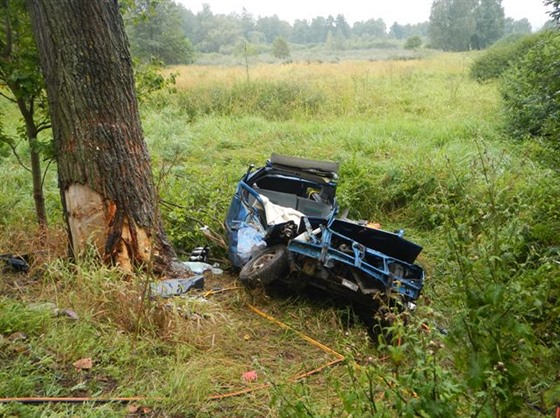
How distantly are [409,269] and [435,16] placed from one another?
5935cm

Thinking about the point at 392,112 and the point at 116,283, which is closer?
the point at 116,283

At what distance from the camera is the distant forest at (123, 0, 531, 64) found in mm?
28389

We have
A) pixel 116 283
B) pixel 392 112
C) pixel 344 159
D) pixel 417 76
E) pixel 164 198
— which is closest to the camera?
pixel 116 283

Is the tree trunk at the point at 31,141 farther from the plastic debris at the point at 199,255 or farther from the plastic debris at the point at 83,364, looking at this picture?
the plastic debris at the point at 83,364

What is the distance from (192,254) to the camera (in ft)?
18.8

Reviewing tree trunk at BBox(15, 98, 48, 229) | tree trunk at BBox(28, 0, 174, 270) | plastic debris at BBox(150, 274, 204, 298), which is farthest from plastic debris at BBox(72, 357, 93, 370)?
tree trunk at BBox(15, 98, 48, 229)

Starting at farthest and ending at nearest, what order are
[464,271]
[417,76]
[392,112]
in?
[417,76]
[392,112]
[464,271]

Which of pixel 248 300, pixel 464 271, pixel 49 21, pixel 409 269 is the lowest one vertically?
pixel 248 300

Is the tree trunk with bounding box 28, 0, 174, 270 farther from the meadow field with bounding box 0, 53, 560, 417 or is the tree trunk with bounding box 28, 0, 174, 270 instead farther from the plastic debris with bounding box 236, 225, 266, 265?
the plastic debris with bounding box 236, 225, 266, 265

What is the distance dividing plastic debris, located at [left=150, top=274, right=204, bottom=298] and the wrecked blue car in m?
0.43

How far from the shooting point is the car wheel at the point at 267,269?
4.57 meters

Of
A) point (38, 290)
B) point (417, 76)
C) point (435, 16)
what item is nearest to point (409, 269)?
point (38, 290)

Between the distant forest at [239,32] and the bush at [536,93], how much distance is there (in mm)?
4193

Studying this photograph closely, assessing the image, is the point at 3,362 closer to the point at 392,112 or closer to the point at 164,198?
the point at 164,198
